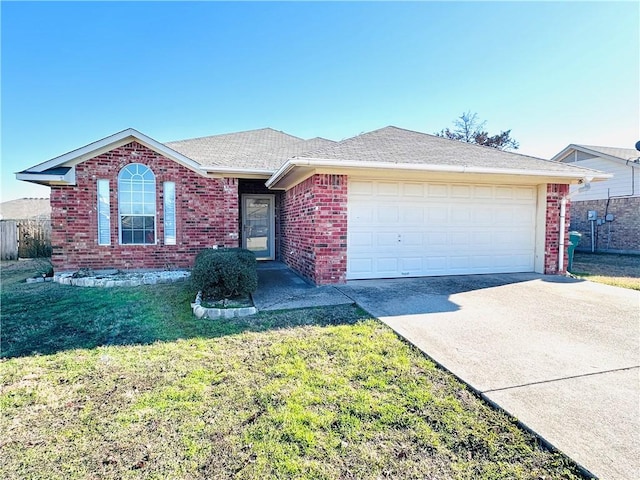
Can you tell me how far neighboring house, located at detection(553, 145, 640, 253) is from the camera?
1593cm

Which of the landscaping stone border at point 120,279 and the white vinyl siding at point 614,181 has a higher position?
the white vinyl siding at point 614,181

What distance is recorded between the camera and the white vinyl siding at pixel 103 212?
28.3ft

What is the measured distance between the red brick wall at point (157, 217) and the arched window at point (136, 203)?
5.1 inches

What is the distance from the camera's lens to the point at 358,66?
11742 millimetres

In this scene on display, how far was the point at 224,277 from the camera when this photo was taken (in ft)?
18.2

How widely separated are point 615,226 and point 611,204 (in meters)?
1.18

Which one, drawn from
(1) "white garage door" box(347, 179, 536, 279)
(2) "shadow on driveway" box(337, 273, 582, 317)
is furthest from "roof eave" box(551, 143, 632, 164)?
(2) "shadow on driveway" box(337, 273, 582, 317)

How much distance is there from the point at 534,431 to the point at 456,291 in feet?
14.6

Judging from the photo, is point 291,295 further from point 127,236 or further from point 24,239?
point 24,239

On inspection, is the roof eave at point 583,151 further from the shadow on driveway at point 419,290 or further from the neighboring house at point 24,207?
the neighboring house at point 24,207

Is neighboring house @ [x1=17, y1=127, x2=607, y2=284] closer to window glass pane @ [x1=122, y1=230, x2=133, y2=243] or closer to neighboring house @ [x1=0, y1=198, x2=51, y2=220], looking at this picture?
window glass pane @ [x1=122, y1=230, x2=133, y2=243]

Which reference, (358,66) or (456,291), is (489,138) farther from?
(456,291)

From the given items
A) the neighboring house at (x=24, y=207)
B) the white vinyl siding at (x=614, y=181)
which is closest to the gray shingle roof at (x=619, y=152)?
the white vinyl siding at (x=614, y=181)

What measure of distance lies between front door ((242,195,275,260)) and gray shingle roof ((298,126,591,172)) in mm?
4840
